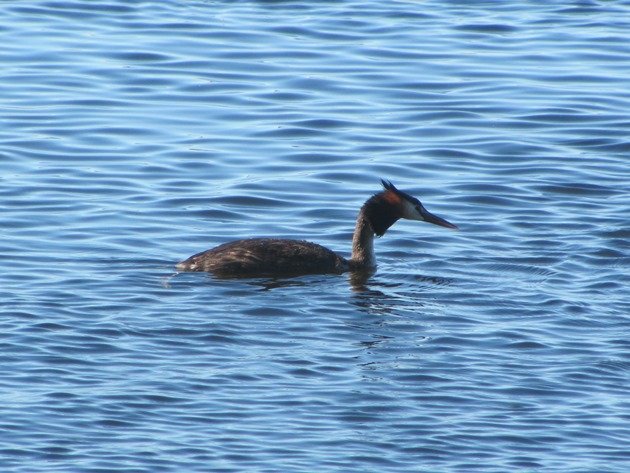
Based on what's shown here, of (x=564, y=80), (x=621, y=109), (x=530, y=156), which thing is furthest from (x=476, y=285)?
(x=564, y=80)

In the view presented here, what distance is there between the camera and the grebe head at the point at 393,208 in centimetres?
1503

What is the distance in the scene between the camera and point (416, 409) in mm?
10547

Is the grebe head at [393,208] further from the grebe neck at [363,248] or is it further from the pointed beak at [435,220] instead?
the grebe neck at [363,248]

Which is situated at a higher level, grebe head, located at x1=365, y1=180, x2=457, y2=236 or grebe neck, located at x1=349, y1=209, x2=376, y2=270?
grebe head, located at x1=365, y1=180, x2=457, y2=236

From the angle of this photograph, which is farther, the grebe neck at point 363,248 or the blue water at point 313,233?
the grebe neck at point 363,248

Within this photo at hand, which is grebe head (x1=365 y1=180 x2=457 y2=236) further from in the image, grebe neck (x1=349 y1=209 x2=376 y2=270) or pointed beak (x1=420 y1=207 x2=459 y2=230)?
grebe neck (x1=349 y1=209 x2=376 y2=270)

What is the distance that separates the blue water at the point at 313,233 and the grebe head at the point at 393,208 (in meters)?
0.35

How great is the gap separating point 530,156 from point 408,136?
1.66 meters

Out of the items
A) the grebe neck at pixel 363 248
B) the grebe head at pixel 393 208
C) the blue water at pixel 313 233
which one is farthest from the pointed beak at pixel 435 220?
the grebe neck at pixel 363 248

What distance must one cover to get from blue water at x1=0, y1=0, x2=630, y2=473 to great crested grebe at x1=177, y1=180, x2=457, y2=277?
0.15 m

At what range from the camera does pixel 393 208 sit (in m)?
15.1

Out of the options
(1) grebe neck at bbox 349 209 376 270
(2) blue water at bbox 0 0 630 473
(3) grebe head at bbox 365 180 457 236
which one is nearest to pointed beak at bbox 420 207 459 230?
(3) grebe head at bbox 365 180 457 236

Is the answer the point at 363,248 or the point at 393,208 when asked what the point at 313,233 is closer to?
the point at 393,208

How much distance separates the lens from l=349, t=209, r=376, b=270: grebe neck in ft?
47.8
